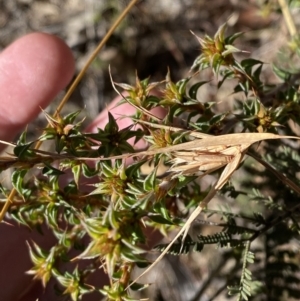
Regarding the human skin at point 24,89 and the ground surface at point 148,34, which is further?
the ground surface at point 148,34

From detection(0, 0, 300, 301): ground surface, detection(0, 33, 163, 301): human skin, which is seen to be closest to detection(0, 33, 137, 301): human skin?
detection(0, 33, 163, 301): human skin

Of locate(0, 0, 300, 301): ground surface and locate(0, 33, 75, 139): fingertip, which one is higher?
locate(0, 33, 75, 139): fingertip

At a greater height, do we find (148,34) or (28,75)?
(28,75)

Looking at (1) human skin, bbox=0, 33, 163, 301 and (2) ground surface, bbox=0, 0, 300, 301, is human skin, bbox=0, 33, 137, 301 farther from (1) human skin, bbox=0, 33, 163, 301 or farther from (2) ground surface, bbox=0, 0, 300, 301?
(2) ground surface, bbox=0, 0, 300, 301

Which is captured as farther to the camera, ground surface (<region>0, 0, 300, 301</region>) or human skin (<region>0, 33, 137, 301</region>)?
ground surface (<region>0, 0, 300, 301</region>)

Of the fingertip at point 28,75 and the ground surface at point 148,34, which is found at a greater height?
the fingertip at point 28,75

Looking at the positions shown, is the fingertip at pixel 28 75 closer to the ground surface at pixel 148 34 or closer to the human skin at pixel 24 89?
the human skin at pixel 24 89

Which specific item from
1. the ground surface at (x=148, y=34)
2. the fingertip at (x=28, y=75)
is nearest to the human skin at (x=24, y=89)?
the fingertip at (x=28, y=75)

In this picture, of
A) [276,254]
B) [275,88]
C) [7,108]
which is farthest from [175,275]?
[275,88]

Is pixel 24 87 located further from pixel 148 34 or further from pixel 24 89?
pixel 148 34

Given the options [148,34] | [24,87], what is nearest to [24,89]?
[24,87]

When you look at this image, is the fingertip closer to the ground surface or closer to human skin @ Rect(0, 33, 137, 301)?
human skin @ Rect(0, 33, 137, 301)
